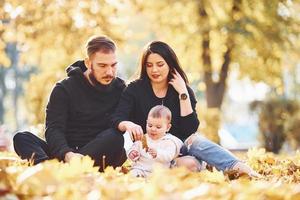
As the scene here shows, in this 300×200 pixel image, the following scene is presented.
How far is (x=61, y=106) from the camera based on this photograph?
16.2 ft

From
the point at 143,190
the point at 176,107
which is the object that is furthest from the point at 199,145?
the point at 143,190

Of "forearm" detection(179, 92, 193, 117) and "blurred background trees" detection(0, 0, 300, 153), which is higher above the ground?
"blurred background trees" detection(0, 0, 300, 153)

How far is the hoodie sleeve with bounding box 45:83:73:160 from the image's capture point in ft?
15.4

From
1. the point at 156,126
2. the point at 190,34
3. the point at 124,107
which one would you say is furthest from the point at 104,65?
the point at 190,34

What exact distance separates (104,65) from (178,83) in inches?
24.0

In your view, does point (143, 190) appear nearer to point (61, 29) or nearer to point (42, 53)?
point (61, 29)

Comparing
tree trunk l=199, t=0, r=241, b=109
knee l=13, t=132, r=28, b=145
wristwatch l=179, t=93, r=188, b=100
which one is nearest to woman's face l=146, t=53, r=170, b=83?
wristwatch l=179, t=93, r=188, b=100

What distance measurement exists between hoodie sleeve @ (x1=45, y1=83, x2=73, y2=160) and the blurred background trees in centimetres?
642

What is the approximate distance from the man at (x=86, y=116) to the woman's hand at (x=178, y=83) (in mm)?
451

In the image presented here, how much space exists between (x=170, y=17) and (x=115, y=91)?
36.1ft

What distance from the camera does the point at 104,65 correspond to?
4766 mm

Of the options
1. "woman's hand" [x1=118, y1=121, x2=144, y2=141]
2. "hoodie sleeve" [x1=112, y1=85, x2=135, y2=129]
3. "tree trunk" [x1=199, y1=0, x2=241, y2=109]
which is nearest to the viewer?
"woman's hand" [x1=118, y1=121, x2=144, y2=141]

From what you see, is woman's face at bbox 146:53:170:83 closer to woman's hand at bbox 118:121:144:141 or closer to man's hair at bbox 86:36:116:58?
man's hair at bbox 86:36:116:58

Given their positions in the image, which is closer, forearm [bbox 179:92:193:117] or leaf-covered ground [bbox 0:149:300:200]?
leaf-covered ground [bbox 0:149:300:200]
